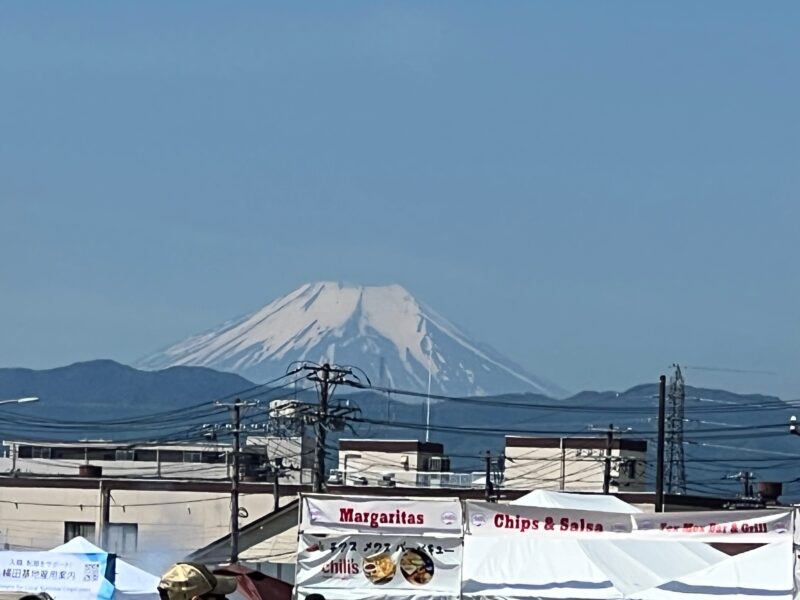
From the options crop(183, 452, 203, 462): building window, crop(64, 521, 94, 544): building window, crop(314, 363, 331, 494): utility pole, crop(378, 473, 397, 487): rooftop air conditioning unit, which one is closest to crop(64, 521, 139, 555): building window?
crop(64, 521, 94, 544): building window

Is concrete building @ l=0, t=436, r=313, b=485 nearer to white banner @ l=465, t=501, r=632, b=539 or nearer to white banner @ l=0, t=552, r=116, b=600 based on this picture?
white banner @ l=0, t=552, r=116, b=600

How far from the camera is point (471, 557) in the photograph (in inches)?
1073

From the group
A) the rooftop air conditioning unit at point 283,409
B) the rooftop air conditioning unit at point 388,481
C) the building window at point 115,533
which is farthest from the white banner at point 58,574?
the building window at point 115,533

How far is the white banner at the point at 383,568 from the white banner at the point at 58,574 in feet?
8.94

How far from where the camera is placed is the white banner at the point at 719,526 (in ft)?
87.1

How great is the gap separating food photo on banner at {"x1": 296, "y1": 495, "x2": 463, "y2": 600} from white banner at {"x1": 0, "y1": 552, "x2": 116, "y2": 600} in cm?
271

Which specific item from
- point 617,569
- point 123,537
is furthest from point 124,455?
point 617,569

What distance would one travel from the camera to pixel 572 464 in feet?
354

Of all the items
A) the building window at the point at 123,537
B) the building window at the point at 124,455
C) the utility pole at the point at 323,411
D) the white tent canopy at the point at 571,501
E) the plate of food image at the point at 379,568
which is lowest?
the building window at the point at 123,537

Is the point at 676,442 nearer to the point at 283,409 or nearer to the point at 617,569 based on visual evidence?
the point at 283,409

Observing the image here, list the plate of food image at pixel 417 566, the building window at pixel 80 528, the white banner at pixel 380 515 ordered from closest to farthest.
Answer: the plate of food image at pixel 417 566 → the white banner at pixel 380 515 → the building window at pixel 80 528

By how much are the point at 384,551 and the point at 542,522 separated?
2.11m

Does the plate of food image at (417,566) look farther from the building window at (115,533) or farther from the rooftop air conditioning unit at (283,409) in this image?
the building window at (115,533)

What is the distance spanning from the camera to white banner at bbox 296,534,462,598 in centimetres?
2673
